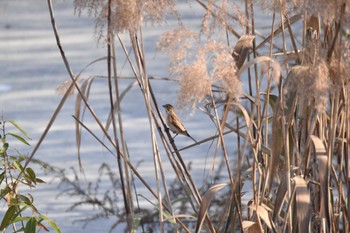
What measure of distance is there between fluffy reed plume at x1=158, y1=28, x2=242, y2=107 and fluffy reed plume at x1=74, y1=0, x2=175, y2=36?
0.15 feet

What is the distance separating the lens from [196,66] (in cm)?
157

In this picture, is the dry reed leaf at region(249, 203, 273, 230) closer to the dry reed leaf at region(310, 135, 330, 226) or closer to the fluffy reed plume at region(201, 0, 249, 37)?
the dry reed leaf at region(310, 135, 330, 226)

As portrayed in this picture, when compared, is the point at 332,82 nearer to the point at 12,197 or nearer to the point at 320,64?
the point at 320,64

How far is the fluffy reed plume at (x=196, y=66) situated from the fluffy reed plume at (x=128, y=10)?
0.05 metres

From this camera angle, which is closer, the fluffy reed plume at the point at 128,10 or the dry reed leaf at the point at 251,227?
the fluffy reed plume at the point at 128,10

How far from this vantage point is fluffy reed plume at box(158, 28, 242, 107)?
1553 millimetres

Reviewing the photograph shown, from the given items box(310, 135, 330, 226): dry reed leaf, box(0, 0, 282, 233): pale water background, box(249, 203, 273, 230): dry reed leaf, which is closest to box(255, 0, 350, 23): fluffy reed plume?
box(310, 135, 330, 226): dry reed leaf

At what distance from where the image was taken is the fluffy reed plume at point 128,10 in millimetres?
1586

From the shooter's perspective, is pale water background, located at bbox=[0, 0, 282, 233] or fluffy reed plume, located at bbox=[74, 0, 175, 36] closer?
fluffy reed plume, located at bbox=[74, 0, 175, 36]

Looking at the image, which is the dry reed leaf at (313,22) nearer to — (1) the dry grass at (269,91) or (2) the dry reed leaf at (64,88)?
(1) the dry grass at (269,91)

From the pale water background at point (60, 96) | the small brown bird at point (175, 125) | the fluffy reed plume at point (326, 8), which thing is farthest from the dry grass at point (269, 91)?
the pale water background at point (60, 96)

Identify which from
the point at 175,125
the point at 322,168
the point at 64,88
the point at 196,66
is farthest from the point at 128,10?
the point at 175,125

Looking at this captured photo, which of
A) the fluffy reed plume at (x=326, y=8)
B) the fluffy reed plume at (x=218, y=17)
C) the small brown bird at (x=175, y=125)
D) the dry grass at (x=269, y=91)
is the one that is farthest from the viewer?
the small brown bird at (x=175, y=125)

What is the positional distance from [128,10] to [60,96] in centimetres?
295
